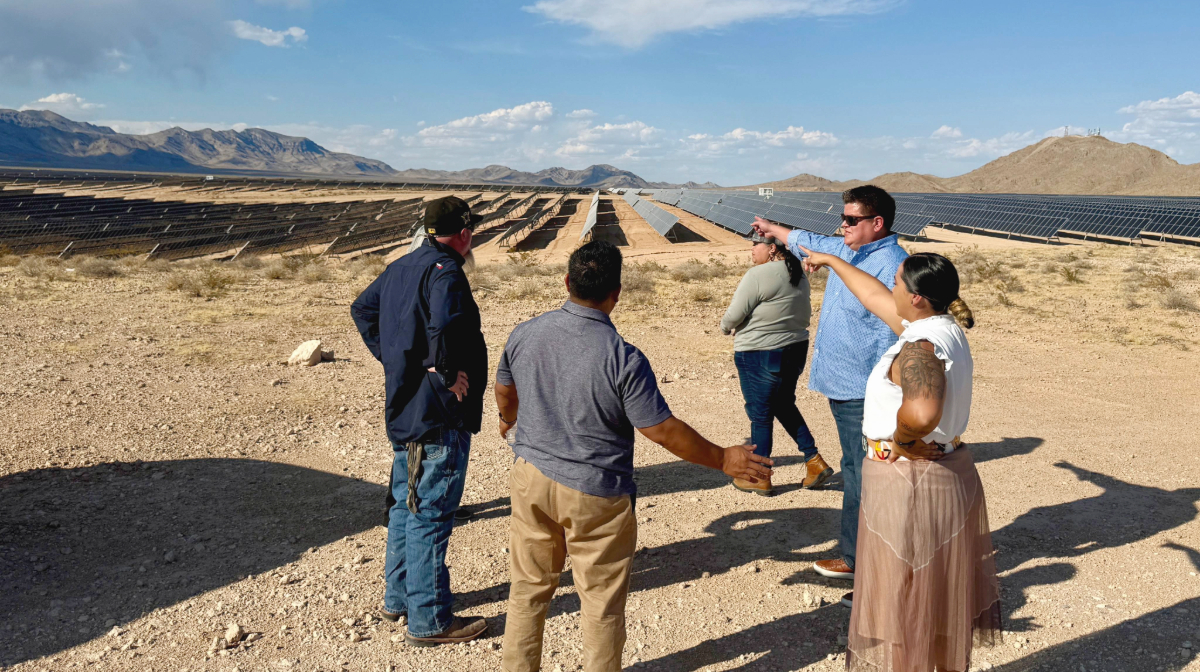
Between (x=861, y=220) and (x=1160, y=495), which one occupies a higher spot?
(x=861, y=220)

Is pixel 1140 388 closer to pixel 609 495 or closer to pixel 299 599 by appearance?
pixel 609 495

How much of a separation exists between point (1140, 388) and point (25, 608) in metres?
8.87

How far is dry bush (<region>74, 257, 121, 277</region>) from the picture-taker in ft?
46.2

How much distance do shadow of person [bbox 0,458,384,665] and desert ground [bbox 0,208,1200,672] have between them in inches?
0.6

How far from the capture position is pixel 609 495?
230 cm

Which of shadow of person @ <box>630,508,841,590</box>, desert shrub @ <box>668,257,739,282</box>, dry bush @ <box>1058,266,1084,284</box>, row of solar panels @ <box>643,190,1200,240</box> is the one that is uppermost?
row of solar panels @ <box>643,190,1200,240</box>

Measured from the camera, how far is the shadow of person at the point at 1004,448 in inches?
211

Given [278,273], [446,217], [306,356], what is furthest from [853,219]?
[278,273]

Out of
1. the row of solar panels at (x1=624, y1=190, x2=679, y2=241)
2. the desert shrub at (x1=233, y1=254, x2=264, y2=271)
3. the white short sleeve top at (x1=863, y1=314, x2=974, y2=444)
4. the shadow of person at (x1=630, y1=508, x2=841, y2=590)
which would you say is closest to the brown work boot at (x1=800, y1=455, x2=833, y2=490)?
the shadow of person at (x1=630, y1=508, x2=841, y2=590)

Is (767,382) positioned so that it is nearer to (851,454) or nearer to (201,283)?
(851,454)

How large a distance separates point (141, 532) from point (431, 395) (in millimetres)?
2360

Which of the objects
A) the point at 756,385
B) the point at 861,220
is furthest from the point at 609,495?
the point at 756,385

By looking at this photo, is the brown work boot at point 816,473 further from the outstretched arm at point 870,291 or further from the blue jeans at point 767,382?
the outstretched arm at point 870,291

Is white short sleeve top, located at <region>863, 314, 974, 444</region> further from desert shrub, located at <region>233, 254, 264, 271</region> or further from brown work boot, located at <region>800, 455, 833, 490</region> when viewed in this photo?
desert shrub, located at <region>233, 254, 264, 271</region>
